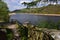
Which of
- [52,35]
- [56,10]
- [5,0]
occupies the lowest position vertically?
[52,35]

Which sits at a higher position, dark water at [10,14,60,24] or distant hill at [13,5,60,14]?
distant hill at [13,5,60,14]

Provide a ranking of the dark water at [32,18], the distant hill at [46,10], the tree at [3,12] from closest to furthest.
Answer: the tree at [3,12], the dark water at [32,18], the distant hill at [46,10]

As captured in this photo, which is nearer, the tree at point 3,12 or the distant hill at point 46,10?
the tree at point 3,12

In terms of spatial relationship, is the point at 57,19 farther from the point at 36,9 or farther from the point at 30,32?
the point at 30,32

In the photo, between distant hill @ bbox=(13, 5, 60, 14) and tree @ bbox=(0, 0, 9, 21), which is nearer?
tree @ bbox=(0, 0, 9, 21)

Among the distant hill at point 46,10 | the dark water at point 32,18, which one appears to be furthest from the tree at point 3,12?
the distant hill at point 46,10

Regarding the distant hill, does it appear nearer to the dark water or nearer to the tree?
the dark water

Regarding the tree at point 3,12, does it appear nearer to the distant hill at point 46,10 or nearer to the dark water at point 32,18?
the dark water at point 32,18

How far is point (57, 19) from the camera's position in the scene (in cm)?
434

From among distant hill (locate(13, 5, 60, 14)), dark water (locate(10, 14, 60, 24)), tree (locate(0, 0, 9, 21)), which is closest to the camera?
tree (locate(0, 0, 9, 21))

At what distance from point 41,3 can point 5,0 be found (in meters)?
0.95

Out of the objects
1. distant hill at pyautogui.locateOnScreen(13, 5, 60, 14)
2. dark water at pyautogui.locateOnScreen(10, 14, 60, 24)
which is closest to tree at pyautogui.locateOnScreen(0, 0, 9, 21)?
dark water at pyautogui.locateOnScreen(10, 14, 60, 24)

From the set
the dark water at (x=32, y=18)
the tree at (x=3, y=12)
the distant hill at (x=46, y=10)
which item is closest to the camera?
the tree at (x=3, y=12)

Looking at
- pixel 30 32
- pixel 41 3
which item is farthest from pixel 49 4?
pixel 30 32
